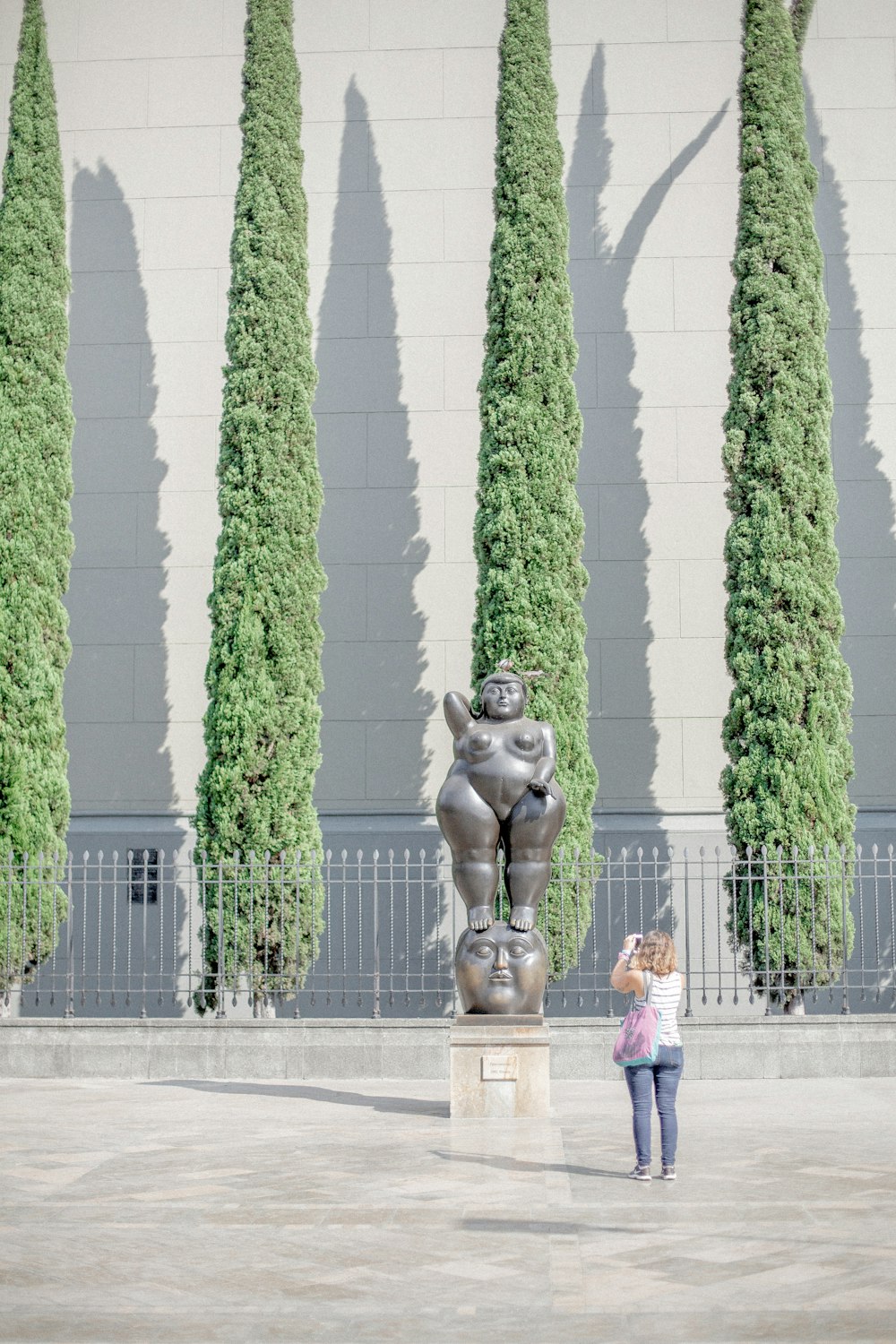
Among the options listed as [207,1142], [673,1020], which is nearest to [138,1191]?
[207,1142]

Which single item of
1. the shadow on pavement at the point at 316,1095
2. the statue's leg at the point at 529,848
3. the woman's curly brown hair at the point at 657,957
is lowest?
the shadow on pavement at the point at 316,1095

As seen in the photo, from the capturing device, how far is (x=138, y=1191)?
682 centimetres

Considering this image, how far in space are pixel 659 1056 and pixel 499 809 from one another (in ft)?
10.3

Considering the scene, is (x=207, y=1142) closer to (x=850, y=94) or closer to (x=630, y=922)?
(x=630, y=922)

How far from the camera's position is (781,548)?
14.0 metres

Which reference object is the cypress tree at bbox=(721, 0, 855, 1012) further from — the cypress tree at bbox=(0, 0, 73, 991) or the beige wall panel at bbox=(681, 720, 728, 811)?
the cypress tree at bbox=(0, 0, 73, 991)

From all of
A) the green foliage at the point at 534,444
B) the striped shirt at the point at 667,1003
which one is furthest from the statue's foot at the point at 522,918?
the green foliage at the point at 534,444

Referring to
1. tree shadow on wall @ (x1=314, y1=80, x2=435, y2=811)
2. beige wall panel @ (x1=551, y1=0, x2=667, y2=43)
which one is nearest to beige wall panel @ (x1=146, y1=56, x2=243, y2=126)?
tree shadow on wall @ (x1=314, y1=80, x2=435, y2=811)

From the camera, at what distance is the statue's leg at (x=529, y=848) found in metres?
9.66

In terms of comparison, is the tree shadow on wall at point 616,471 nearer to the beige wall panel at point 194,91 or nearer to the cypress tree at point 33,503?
the beige wall panel at point 194,91

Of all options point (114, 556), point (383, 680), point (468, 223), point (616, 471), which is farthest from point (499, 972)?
point (468, 223)

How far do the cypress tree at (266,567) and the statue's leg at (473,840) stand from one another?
12.4 ft

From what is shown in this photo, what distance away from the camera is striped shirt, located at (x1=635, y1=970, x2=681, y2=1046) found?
679 cm

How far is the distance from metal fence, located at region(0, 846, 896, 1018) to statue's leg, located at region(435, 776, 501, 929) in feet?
9.84
